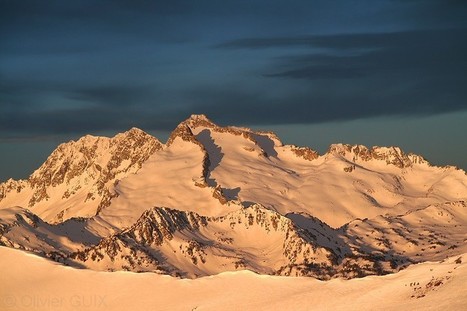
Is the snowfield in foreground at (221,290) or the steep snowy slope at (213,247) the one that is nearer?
the snowfield in foreground at (221,290)

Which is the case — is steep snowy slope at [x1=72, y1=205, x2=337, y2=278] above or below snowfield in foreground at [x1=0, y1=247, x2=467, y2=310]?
above

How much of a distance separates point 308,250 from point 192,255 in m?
23.0

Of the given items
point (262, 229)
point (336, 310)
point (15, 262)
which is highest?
point (262, 229)

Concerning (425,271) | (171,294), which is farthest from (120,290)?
(425,271)

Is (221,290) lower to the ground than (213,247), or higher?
lower

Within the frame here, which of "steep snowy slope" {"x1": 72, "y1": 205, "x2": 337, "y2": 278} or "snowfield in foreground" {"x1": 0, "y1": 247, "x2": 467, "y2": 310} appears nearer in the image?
"snowfield in foreground" {"x1": 0, "y1": 247, "x2": 467, "y2": 310}

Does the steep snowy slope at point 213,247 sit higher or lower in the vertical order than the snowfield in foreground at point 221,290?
higher

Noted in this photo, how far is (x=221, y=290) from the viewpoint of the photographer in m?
73.1

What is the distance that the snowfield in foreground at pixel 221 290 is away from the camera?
62.0 metres

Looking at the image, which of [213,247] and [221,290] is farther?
[213,247]

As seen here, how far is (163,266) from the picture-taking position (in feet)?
555

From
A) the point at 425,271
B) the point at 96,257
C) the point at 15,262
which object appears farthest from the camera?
the point at 96,257

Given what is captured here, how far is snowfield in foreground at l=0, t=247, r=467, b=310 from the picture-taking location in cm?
6200

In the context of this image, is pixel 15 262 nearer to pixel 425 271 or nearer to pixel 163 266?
pixel 425 271
